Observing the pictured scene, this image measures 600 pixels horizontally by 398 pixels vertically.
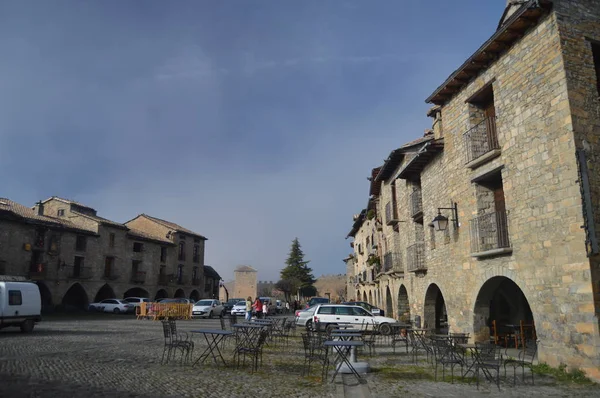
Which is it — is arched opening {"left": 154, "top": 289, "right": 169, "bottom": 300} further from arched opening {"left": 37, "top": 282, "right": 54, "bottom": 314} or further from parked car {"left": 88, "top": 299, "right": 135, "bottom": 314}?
arched opening {"left": 37, "top": 282, "right": 54, "bottom": 314}

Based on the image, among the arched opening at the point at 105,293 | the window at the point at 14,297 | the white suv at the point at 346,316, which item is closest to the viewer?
the window at the point at 14,297

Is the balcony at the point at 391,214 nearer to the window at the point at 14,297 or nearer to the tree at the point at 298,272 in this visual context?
the window at the point at 14,297

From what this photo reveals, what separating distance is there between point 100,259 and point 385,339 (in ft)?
95.9

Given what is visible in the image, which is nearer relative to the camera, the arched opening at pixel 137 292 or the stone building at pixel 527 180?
the stone building at pixel 527 180

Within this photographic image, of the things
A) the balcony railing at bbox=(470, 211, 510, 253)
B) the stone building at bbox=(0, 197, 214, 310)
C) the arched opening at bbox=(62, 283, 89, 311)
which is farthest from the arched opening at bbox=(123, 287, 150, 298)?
the balcony railing at bbox=(470, 211, 510, 253)

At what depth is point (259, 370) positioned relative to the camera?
368 inches

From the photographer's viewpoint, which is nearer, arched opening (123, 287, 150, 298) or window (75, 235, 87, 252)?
window (75, 235, 87, 252)

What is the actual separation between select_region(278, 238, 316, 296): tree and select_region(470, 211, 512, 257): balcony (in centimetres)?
5838

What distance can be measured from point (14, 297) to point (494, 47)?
16808mm

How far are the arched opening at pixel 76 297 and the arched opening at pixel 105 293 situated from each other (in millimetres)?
1748

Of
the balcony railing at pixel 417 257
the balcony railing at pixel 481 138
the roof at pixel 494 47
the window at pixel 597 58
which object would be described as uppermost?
the roof at pixel 494 47

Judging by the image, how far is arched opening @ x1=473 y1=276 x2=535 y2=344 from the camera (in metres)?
11.7

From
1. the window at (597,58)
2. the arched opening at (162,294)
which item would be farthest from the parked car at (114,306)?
the window at (597,58)

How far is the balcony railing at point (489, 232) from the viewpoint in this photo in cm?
1076
